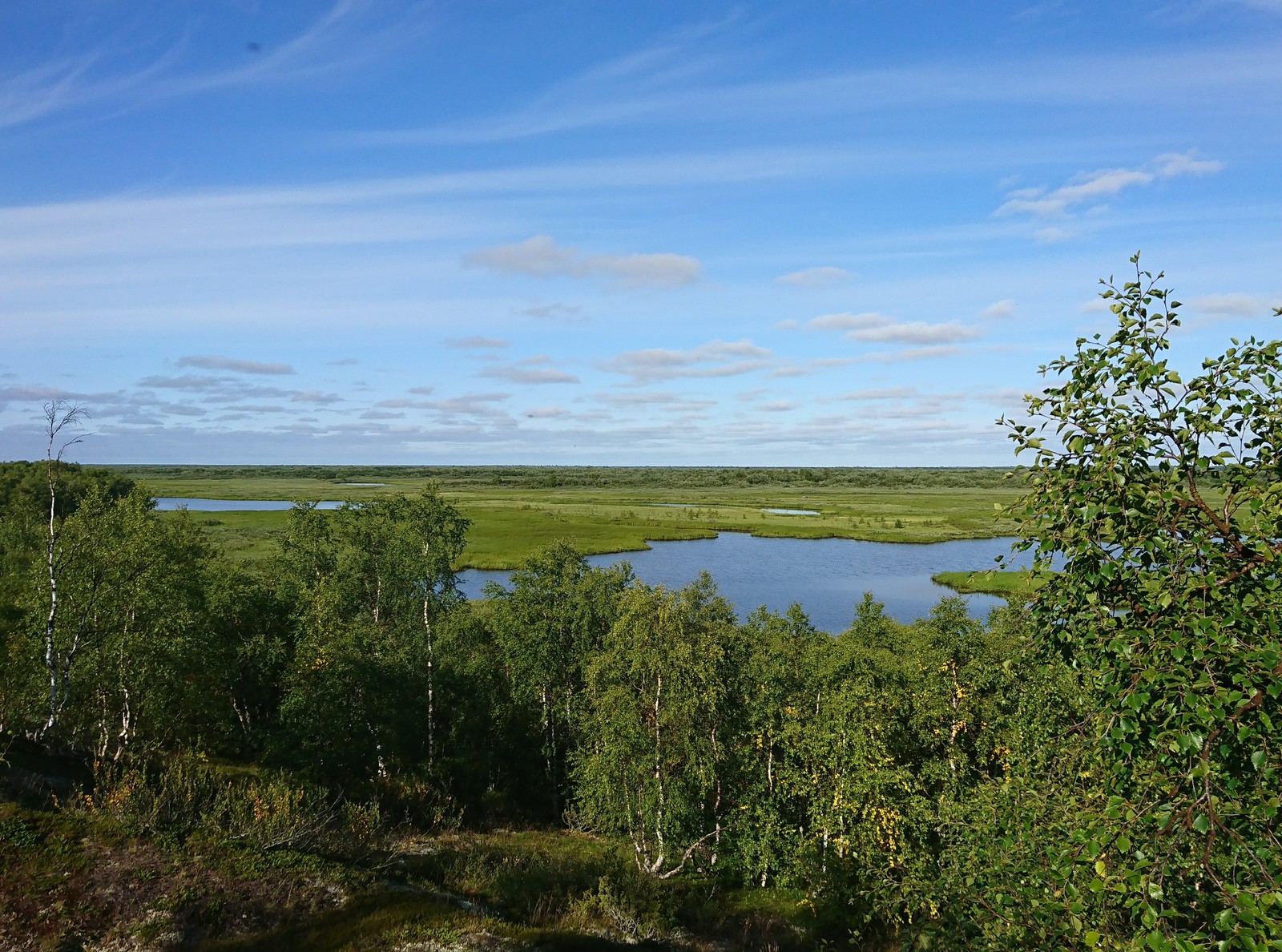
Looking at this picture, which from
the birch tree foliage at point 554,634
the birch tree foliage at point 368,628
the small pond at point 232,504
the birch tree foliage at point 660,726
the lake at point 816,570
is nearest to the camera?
the birch tree foliage at point 660,726

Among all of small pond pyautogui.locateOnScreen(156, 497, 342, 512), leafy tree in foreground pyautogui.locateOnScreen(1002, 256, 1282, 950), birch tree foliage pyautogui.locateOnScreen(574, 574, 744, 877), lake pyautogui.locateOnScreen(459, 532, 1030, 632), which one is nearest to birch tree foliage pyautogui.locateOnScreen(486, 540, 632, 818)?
birch tree foliage pyautogui.locateOnScreen(574, 574, 744, 877)

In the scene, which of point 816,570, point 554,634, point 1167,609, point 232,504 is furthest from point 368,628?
point 232,504

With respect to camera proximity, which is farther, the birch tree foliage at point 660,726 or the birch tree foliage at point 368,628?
the birch tree foliage at point 368,628

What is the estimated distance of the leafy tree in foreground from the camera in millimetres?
5035

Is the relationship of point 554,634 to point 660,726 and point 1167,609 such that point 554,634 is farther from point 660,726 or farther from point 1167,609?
point 1167,609

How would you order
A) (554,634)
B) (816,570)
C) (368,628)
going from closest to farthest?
(368,628) < (554,634) < (816,570)

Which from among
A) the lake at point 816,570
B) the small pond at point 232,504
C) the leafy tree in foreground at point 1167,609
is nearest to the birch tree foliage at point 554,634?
the lake at point 816,570

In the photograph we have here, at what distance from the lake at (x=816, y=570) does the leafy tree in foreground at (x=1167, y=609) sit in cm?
5261

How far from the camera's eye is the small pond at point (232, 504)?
491 feet

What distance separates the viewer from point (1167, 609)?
593 centimetres

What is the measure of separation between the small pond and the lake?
82.8 metres

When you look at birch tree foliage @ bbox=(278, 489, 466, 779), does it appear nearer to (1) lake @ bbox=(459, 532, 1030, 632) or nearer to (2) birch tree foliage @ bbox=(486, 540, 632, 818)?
(2) birch tree foliage @ bbox=(486, 540, 632, 818)

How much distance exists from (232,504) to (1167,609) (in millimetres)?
196489

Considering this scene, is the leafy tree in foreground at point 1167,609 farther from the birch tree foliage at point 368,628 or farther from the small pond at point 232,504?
the small pond at point 232,504
